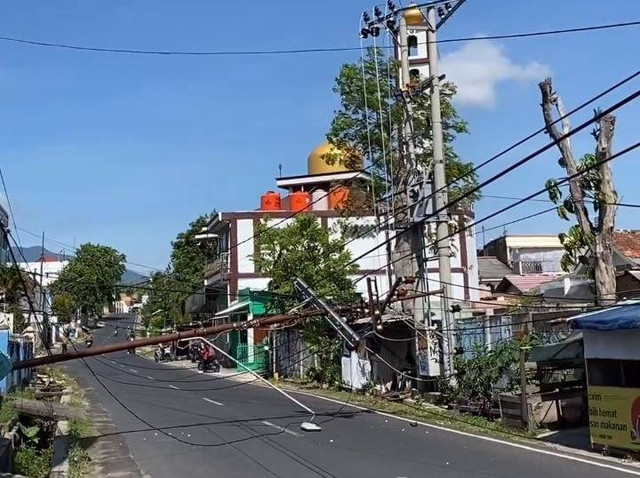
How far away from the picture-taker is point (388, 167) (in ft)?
103

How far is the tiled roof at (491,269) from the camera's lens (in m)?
58.8

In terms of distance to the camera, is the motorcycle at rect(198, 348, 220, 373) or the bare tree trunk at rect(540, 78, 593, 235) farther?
the motorcycle at rect(198, 348, 220, 373)

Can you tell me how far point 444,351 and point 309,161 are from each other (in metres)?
36.9

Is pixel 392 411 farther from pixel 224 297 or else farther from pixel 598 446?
pixel 224 297

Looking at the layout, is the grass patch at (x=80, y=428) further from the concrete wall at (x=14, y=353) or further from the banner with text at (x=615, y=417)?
the banner with text at (x=615, y=417)

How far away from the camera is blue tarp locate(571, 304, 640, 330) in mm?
13109

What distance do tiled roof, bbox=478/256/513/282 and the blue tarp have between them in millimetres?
A: 43455

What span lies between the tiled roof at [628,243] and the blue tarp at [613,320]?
687 inches

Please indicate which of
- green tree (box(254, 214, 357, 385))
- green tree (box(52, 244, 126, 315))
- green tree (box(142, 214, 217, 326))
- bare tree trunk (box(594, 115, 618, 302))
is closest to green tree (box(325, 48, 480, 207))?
green tree (box(254, 214, 357, 385))

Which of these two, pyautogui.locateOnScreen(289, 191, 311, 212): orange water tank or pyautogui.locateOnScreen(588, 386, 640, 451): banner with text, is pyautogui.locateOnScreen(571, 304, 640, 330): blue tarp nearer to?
pyautogui.locateOnScreen(588, 386, 640, 451): banner with text

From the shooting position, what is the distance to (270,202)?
52969 millimetres

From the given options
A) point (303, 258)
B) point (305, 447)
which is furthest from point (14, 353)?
point (305, 447)

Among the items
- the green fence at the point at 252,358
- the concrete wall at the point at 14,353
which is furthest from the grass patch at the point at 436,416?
the green fence at the point at 252,358

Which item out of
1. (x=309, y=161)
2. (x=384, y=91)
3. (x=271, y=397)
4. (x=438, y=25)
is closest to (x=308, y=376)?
(x=271, y=397)
